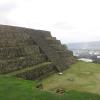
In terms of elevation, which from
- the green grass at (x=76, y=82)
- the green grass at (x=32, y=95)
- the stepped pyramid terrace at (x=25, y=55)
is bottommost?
the green grass at (x=76, y=82)

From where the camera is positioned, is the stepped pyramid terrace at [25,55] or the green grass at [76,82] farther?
the stepped pyramid terrace at [25,55]

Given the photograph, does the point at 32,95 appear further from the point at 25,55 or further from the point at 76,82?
the point at 25,55

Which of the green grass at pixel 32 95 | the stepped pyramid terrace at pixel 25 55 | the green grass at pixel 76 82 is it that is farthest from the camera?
the stepped pyramid terrace at pixel 25 55

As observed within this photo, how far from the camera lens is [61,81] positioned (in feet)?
75.5

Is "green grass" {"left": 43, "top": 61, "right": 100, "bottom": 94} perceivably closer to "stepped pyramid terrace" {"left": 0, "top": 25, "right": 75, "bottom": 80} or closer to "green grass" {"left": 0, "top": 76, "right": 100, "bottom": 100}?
"stepped pyramid terrace" {"left": 0, "top": 25, "right": 75, "bottom": 80}

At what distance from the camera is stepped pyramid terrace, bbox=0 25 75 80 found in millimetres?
21950

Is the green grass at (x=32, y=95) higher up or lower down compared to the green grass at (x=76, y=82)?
higher up

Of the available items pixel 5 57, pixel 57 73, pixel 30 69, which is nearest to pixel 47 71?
pixel 57 73

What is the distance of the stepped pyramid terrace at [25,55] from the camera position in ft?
72.0

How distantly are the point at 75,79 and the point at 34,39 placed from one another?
11260 mm

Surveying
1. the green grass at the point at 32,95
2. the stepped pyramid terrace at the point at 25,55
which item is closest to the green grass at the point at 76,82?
the stepped pyramid terrace at the point at 25,55

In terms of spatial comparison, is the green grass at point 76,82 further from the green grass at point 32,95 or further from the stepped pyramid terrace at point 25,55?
the green grass at point 32,95

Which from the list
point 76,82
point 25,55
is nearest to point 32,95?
point 76,82

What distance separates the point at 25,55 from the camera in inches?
1032
